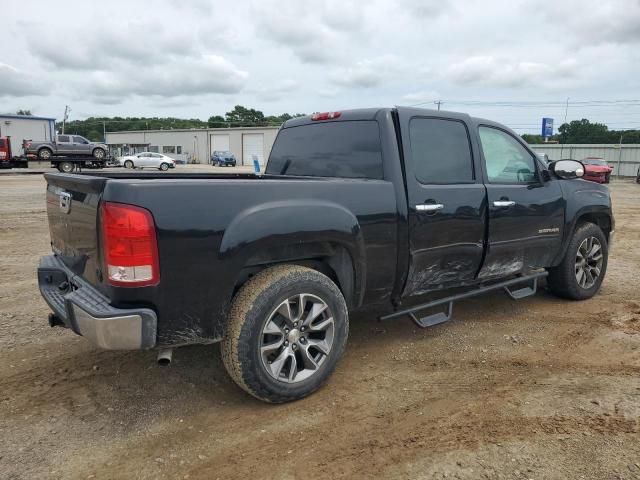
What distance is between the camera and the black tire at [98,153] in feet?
102

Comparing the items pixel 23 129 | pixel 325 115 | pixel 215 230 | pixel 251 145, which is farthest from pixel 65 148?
pixel 251 145

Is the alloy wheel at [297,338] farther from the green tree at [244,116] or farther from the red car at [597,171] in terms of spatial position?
the green tree at [244,116]

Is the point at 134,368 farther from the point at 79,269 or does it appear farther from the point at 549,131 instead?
the point at 549,131

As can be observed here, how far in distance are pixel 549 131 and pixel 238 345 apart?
41.6 m

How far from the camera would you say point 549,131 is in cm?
3928

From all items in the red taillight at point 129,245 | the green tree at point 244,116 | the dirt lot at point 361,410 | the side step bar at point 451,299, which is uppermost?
the green tree at point 244,116

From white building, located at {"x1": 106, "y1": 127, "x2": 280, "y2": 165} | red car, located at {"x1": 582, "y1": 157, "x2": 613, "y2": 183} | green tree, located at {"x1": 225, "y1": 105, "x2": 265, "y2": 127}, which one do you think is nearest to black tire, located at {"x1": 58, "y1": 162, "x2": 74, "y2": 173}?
red car, located at {"x1": 582, "y1": 157, "x2": 613, "y2": 183}

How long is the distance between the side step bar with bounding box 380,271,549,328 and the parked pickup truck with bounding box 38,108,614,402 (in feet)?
0.07

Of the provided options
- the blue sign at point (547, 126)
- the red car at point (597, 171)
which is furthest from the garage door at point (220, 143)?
the red car at point (597, 171)

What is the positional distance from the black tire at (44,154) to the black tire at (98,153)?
7.61 feet

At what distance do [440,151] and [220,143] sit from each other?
63.9m

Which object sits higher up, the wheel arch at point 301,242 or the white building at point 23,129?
the white building at point 23,129

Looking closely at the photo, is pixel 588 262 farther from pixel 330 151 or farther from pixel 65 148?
pixel 65 148

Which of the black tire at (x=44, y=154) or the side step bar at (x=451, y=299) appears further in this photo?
the black tire at (x=44, y=154)
